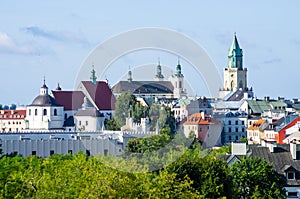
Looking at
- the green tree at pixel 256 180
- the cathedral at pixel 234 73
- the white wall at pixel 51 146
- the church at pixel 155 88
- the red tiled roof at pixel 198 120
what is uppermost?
the cathedral at pixel 234 73

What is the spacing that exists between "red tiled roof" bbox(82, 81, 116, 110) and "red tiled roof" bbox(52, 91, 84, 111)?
1572mm

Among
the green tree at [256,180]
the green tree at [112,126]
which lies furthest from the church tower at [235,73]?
the green tree at [256,180]

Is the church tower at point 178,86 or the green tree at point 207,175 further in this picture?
the church tower at point 178,86

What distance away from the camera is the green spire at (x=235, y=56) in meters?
170

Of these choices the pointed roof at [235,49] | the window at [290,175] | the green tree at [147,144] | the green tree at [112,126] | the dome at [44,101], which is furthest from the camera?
the pointed roof at [235,49]

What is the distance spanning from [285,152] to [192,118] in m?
70.4

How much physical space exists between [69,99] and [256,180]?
98384 mm

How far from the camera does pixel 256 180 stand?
39.7 m

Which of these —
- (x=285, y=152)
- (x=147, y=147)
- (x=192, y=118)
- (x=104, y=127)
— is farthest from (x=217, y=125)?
(x=285, y=152)

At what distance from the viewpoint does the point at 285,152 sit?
44906 millimetres

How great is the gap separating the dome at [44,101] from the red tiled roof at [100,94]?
561 centimetres

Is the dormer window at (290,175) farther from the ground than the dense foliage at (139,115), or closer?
closer

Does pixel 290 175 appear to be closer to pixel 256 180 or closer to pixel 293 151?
pixel 293 151

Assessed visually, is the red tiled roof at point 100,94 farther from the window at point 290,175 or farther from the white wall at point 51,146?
the window at point 290,175
